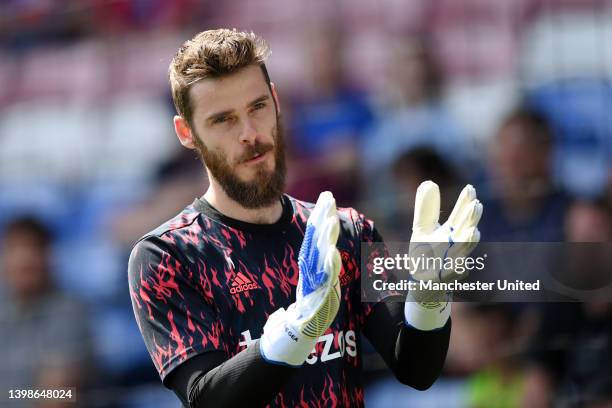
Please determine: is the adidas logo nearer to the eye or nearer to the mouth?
the mouth

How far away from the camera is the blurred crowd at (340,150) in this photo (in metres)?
4.92

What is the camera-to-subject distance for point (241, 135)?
9.56ft

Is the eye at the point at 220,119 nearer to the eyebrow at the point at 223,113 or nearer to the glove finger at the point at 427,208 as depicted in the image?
the eyebrow at the point at 223,113

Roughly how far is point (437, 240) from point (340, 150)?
2855 mm

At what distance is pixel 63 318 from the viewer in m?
5.99

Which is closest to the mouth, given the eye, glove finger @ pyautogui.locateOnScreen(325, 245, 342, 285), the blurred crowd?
the eye

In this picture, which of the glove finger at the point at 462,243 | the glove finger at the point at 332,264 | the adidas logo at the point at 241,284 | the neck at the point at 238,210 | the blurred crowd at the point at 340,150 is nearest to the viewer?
the glove finger at the point at 332,264

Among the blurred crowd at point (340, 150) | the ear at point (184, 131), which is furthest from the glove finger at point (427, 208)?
the blurred crowd at point (340, 150)

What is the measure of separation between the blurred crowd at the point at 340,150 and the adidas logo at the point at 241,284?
2263 mm

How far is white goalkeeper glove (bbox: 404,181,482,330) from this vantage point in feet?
8.96

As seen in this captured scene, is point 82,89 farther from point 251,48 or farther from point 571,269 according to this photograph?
point 251,48

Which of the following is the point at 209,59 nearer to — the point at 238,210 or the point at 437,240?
the point at 238,210

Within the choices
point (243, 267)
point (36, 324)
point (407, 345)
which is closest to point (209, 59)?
point (243, 267)

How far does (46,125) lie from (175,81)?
12.7 feet
